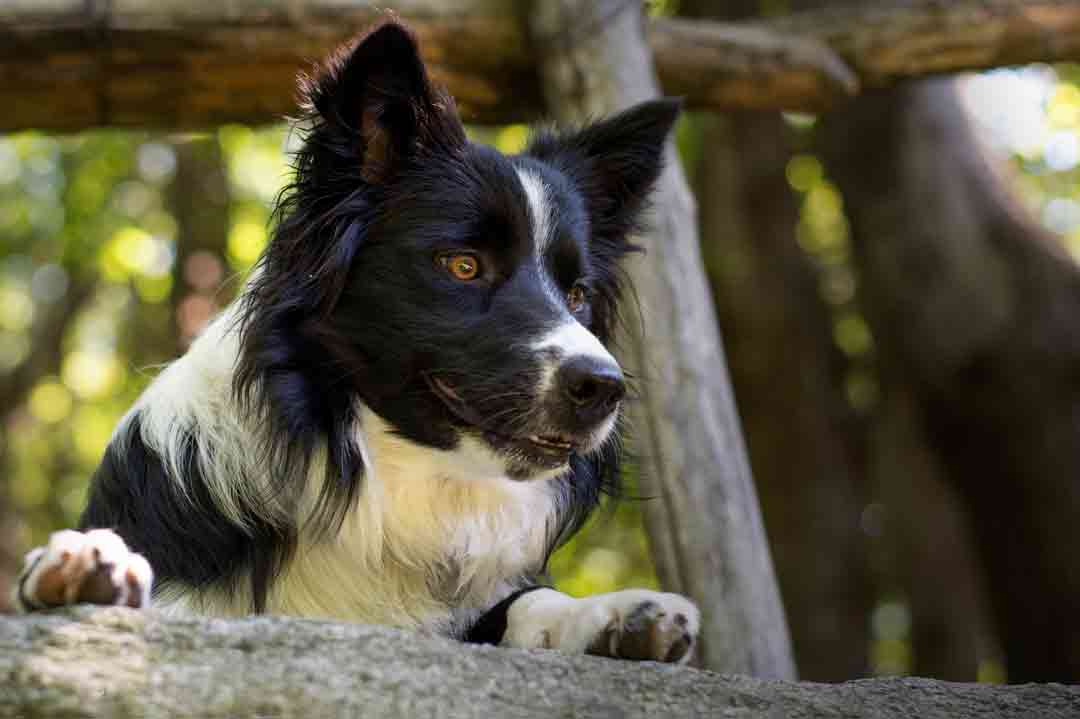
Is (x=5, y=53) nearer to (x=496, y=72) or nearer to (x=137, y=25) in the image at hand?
(x=137, y=25)

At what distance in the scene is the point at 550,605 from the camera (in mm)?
3541

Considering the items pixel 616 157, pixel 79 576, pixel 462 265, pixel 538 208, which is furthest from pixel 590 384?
pixel 79 576

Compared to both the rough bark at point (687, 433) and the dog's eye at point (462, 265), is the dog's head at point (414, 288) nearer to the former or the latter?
the dog's eye at point (462, 265)

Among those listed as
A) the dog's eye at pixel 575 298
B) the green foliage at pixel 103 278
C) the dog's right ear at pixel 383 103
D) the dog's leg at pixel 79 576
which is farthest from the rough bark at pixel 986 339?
the dog's leg at pixel 79 576

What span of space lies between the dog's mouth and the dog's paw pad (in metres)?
0.51

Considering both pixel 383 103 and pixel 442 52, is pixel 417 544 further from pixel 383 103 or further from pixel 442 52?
pixel 442 52

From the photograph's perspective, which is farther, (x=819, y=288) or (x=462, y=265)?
(x=819, y=288)

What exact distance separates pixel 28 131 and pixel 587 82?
2270 millimetres

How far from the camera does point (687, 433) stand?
16.0ft

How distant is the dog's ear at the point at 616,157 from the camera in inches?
167

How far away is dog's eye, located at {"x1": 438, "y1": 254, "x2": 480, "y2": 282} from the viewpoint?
12.2 ft

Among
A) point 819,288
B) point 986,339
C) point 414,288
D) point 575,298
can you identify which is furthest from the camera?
point 819,288

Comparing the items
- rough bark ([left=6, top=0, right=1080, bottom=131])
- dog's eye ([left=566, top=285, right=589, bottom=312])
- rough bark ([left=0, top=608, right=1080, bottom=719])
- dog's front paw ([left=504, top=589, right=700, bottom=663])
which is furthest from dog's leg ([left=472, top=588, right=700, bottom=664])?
rough bark ([left=6, top=0, right=1080, bottom=131])

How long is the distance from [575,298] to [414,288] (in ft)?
1.80
